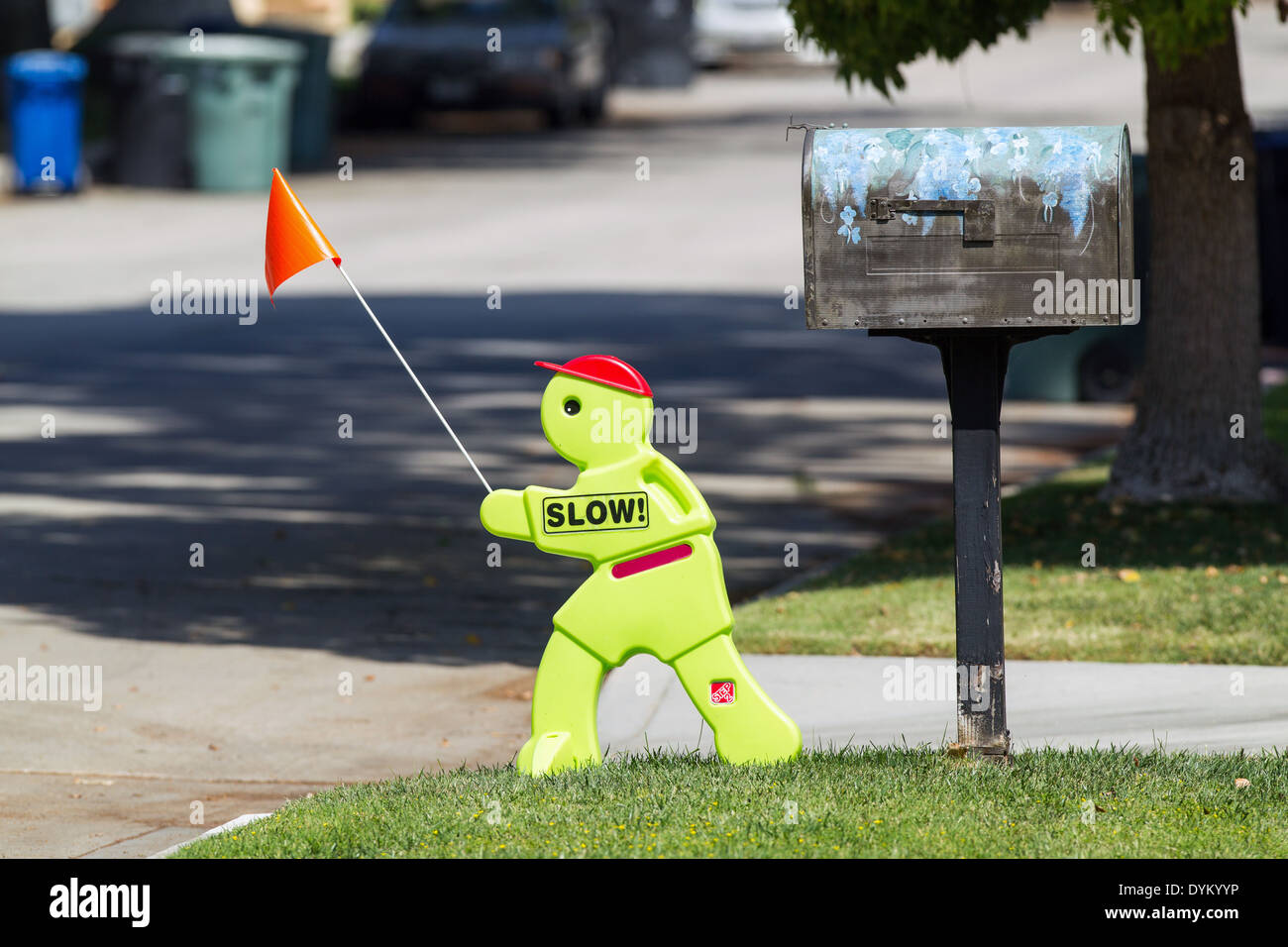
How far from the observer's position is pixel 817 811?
19.0ft

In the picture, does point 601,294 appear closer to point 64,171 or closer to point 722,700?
point 64,171

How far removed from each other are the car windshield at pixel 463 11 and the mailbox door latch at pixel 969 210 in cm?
2467

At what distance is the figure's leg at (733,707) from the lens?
20.1 feet

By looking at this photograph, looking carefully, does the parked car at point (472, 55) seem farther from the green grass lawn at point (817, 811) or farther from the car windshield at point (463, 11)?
the green grass lawn at point (817, 811)

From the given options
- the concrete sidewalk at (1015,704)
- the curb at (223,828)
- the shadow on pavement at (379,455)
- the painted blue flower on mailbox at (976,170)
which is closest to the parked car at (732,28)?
the shadow on pavement at (379,455)

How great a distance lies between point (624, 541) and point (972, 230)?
4.39 ft

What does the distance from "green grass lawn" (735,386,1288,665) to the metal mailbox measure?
2.61m

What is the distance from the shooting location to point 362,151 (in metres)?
29.3

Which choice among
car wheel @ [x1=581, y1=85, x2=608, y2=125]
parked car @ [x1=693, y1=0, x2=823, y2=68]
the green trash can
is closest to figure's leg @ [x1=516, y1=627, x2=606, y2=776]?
the green trash can

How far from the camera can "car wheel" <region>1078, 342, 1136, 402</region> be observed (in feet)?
48.5

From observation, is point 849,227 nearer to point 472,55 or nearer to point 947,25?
point 947,25

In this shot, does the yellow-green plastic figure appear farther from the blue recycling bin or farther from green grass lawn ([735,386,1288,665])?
the blue recycling bin

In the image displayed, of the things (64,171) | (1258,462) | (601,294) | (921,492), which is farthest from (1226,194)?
(64,171)

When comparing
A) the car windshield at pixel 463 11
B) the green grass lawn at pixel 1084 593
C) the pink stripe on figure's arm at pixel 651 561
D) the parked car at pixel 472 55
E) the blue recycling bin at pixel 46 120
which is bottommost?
the green grass lawn at pixel 1084 593
